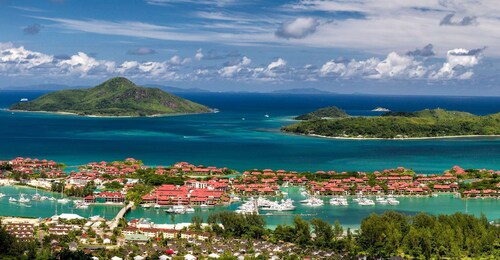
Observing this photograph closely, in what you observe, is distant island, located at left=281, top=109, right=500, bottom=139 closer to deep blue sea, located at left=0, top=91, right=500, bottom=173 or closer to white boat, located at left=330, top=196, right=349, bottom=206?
deep blue sea, located at left=0, top=91, right=500, bottom=173

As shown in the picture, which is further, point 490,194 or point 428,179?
point 428,179

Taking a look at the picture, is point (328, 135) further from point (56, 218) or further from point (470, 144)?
point (56, 218)

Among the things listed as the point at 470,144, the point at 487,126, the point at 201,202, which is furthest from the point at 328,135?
the point at 201,202

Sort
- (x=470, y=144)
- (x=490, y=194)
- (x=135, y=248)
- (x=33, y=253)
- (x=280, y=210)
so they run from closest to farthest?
(x=33, y=253), (x=135, y=248), (x=280, y=210), (x=490, y=194), (x=470, y=144)

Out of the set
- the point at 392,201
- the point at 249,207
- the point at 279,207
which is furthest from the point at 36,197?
the point at 392,201

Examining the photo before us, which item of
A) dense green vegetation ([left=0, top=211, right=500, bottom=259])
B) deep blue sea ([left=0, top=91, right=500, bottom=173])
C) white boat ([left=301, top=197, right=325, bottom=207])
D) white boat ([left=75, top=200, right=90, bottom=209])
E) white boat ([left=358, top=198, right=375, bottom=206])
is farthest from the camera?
deep blue sea ([left=0, top=91, right=500, bottom=173])

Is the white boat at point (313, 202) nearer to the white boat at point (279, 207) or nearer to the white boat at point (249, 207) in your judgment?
the white boat at point (279, 207)

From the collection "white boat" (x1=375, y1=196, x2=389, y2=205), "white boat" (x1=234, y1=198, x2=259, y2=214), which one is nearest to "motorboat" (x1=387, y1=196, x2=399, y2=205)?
"white boat" (x1=375, y1=196, x2=389, y2=205)
